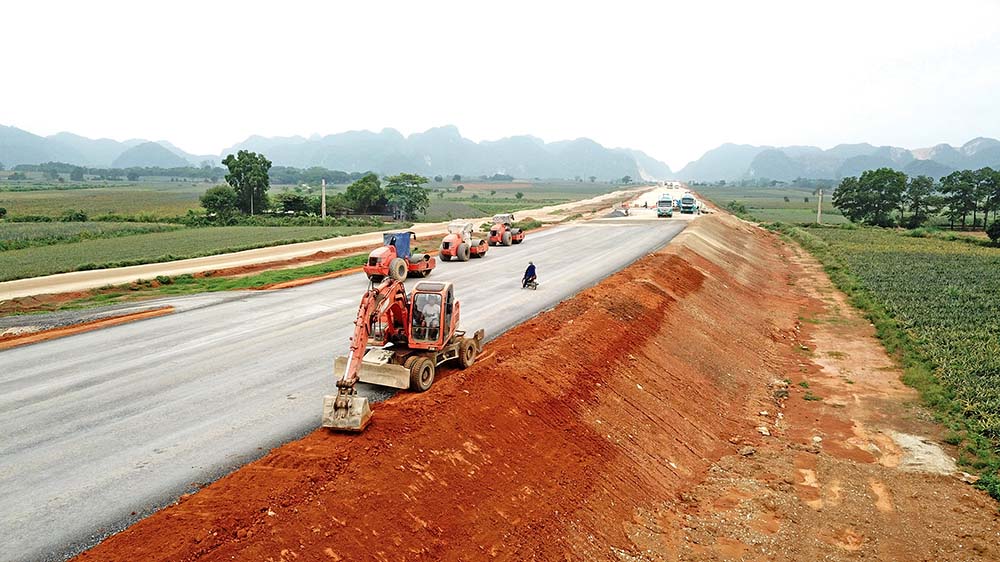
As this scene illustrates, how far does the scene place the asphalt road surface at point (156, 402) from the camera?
9836mm

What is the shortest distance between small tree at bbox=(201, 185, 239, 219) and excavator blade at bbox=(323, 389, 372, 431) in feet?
231

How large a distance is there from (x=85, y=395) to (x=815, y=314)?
3218cm

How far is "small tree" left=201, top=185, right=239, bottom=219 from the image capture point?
245 ft

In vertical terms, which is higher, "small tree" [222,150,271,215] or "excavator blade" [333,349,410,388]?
"small tree" [222,150,271,215]

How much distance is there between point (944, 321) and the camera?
27156mm

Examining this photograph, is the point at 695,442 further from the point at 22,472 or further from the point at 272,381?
the point at 22,472

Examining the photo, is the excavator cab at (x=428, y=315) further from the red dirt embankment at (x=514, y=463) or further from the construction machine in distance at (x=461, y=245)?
the construction machine in distance at (x=461, y=245)

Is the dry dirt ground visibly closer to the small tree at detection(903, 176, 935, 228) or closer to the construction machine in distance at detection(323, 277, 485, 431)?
the construction machine in distance at detection(323, 277, 485, 431)

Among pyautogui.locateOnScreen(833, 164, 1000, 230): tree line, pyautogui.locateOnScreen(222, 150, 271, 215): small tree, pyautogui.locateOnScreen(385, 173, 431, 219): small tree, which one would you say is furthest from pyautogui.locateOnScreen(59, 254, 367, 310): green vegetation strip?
pyautogui.locateOnScreen(833, 164, 1000, 230): tree line

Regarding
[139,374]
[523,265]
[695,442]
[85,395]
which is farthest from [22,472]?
[523,265]

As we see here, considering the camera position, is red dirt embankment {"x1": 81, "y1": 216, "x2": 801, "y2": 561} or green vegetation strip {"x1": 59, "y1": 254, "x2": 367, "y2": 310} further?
green vegetation strip {"x1": 59, "y1": 254, "x2": 367, "y2": 310}

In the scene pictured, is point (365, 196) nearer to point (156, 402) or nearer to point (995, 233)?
point (156, 402)

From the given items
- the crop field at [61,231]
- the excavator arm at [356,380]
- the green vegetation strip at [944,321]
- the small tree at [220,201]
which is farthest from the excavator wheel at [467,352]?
the small tree at [220,201]

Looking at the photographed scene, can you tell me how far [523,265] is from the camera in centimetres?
3725
